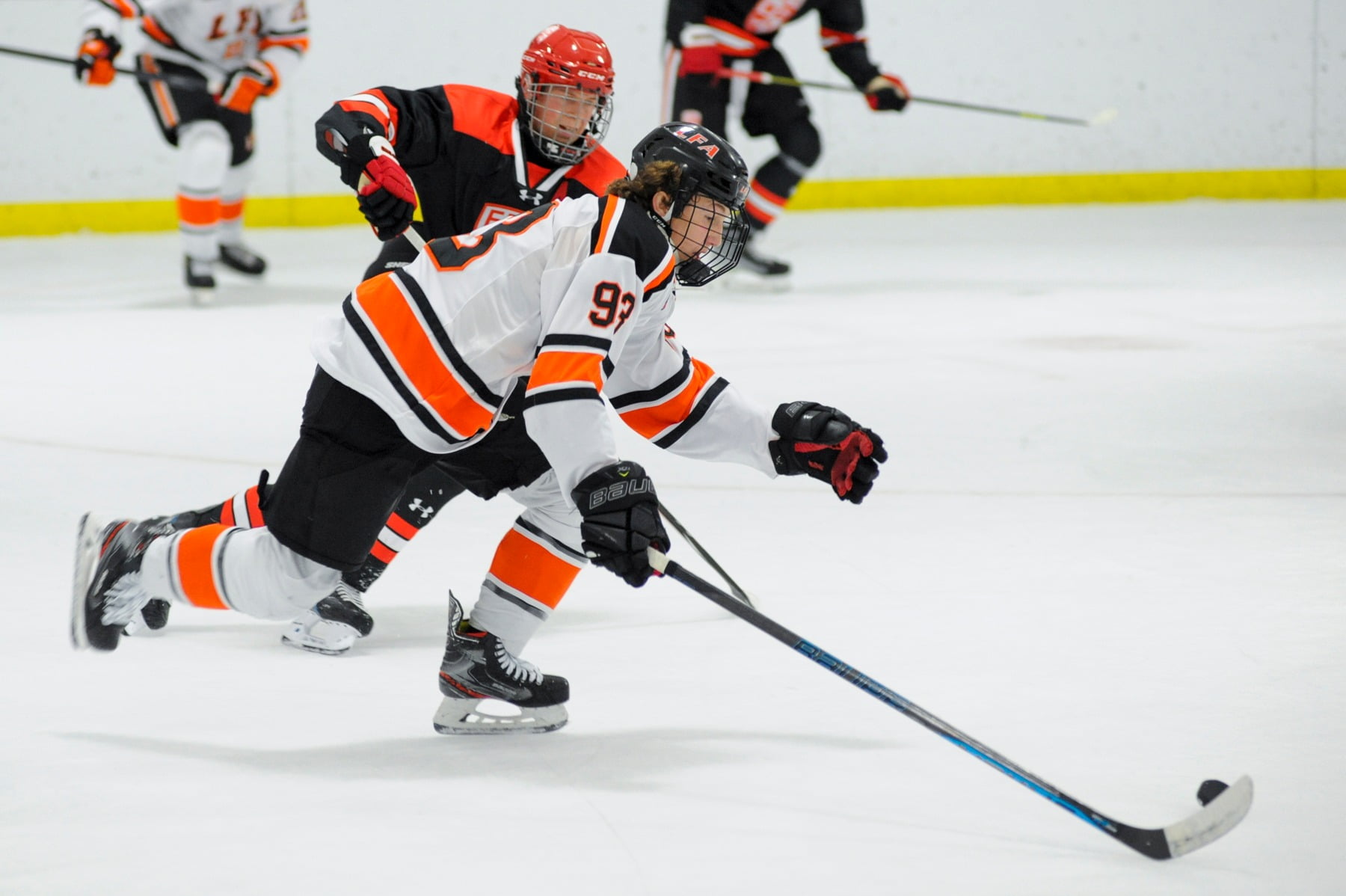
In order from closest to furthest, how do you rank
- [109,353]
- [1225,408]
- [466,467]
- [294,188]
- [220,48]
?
[466,467]
[1225,408]
[109,353]
[220,48]
[294,188]

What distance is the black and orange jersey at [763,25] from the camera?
6555 mm

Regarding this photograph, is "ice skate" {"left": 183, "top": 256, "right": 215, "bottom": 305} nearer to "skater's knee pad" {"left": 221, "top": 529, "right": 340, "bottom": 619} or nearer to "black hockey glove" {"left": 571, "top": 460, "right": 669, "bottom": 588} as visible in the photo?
"skater's knee pad" {"left": 221, "top": 529, "right": 340, "bottom": 619}

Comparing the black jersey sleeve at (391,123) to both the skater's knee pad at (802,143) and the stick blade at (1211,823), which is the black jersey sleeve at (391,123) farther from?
the skater's knee pad at (802,143)

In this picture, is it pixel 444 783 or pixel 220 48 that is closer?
pixel 444 783

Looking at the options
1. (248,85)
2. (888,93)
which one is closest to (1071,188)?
(888,93)

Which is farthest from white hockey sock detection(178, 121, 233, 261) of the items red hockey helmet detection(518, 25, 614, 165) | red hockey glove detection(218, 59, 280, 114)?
red hockey helmet detection(518, 25, 614, 165)

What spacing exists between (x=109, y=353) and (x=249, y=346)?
43 centimetres

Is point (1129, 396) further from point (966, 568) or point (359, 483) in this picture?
point (359, 483)

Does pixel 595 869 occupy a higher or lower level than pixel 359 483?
lower

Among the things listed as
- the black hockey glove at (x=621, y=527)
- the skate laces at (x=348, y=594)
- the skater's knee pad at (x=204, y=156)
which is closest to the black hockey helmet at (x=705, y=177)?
the black hockey glove at (x=621, y=527)

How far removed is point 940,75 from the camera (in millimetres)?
9062

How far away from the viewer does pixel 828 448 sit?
2.13 metres

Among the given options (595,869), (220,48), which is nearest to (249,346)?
(220,48)

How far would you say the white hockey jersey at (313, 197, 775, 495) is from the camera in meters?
1.84
